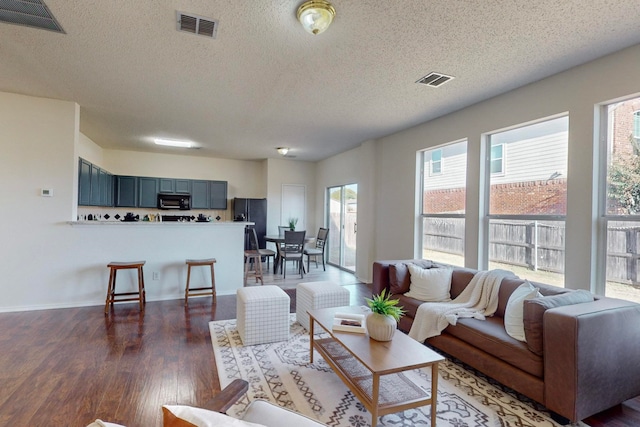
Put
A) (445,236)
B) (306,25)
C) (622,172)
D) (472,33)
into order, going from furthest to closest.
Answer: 1. (445,236)
2. (622,172)
3. (472,33)
4. (306,25)

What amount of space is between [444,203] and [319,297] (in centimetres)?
234

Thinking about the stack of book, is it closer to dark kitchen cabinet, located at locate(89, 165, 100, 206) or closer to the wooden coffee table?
the wooden coffee table

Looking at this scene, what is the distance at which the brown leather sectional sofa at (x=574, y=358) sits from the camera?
181 centimetres

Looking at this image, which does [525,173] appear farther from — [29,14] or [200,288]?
[29,14]

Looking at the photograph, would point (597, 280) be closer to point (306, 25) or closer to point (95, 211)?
point (306, 25)

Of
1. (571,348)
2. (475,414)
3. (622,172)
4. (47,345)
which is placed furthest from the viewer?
(47,345)

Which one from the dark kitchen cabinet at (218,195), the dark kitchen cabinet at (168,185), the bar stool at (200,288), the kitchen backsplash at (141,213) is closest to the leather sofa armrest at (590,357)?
the bar stool at (200,288)

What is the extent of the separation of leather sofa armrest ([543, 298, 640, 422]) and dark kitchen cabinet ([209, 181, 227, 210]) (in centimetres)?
692

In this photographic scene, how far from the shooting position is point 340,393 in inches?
84.7

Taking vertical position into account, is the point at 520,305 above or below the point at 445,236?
below

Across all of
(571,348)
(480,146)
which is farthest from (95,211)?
(571,348)

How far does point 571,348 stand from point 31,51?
478 cm

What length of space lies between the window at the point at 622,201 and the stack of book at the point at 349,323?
2.20 metres

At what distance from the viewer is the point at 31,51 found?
268cm
